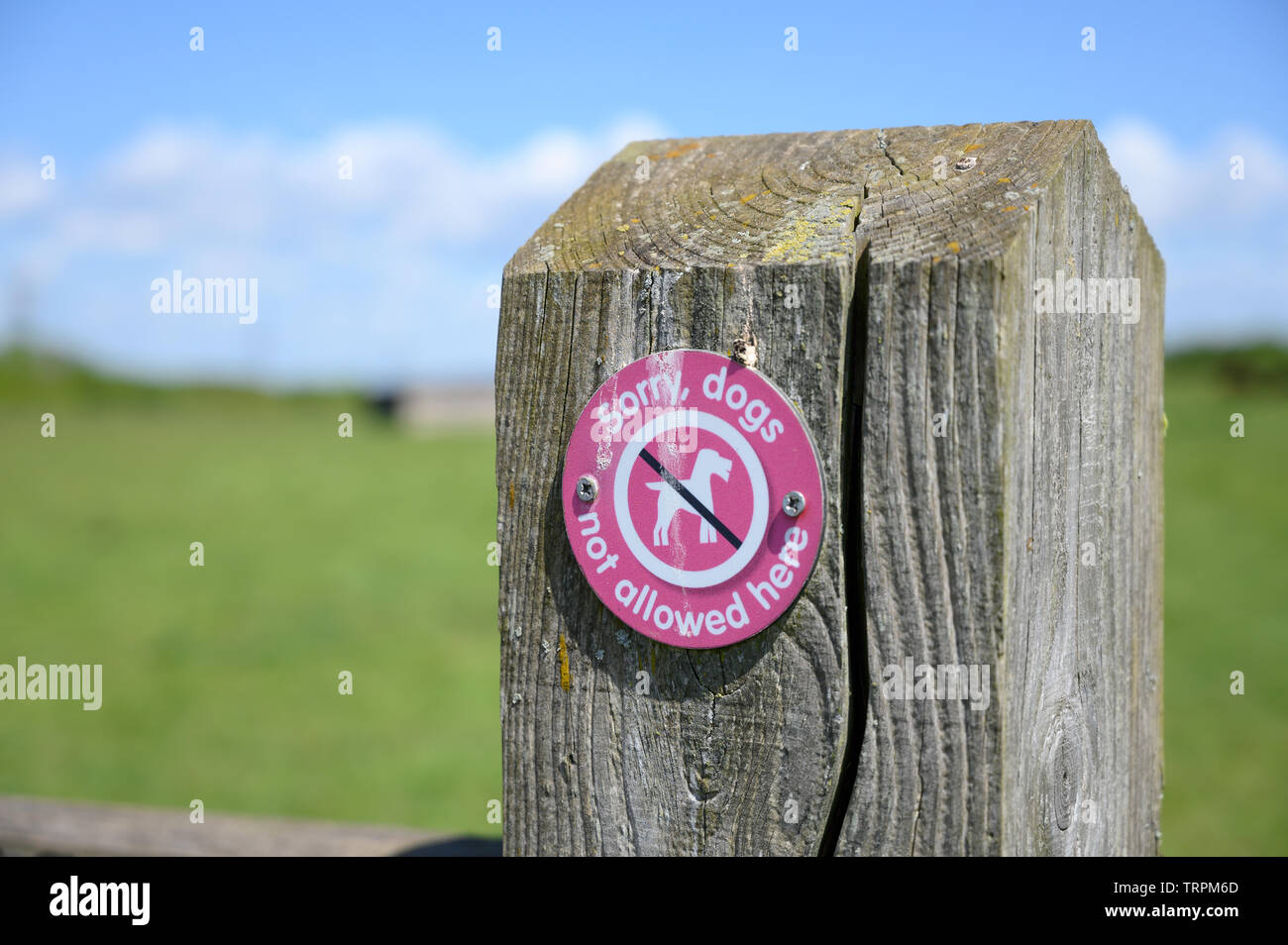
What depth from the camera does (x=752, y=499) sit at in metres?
1.30

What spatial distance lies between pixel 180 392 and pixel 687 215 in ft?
75.3

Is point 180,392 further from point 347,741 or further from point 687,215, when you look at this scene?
point 687,215

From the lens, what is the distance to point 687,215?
1.48 metres

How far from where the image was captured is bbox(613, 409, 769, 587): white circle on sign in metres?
1.30
